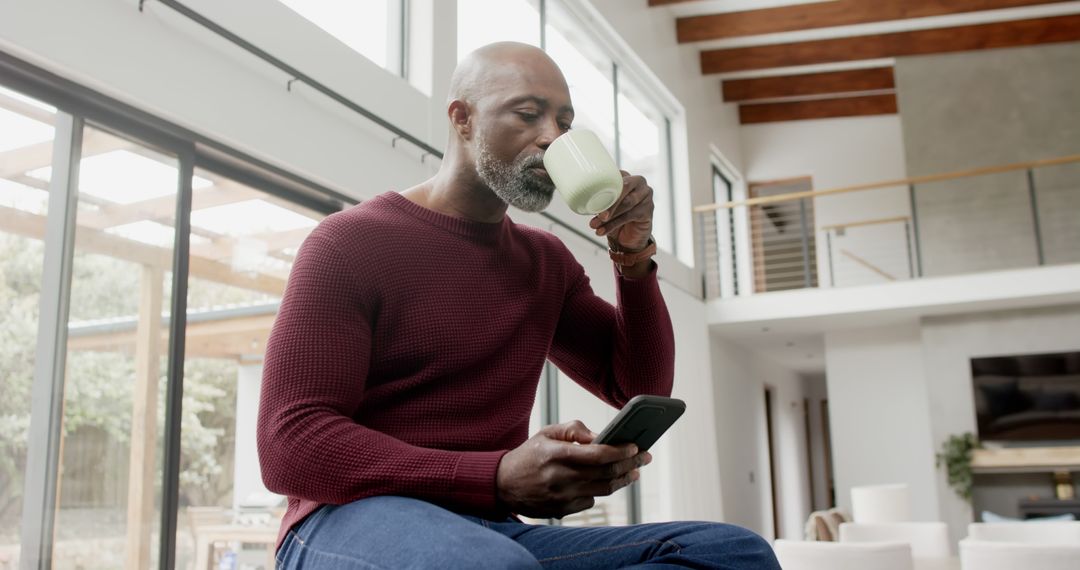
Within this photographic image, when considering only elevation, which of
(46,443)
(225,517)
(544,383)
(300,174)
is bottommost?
(225,517)

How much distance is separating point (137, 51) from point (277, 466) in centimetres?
274

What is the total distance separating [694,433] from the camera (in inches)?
333

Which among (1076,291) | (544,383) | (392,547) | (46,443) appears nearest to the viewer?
(392,547)

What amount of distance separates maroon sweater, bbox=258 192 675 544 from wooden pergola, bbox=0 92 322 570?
90.6 inches

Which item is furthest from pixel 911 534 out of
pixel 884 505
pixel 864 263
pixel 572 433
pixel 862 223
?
pixel 864 263

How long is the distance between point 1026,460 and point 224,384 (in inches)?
279

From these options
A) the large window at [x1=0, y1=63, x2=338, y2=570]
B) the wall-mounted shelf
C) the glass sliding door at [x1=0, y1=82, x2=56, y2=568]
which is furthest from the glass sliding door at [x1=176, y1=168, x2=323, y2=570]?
the wall-mounted shelf

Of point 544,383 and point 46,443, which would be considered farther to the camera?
point 544,383

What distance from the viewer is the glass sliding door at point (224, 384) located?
3580 millimetres

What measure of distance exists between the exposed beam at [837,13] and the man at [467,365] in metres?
8.10

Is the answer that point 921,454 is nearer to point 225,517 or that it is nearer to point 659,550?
point 225,517

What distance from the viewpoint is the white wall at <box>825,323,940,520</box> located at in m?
9.60

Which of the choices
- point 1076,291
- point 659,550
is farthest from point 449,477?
point 1076,291

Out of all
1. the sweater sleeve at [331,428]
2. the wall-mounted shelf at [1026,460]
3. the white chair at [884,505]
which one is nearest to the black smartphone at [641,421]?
the sweater sleeve at [331,428]
